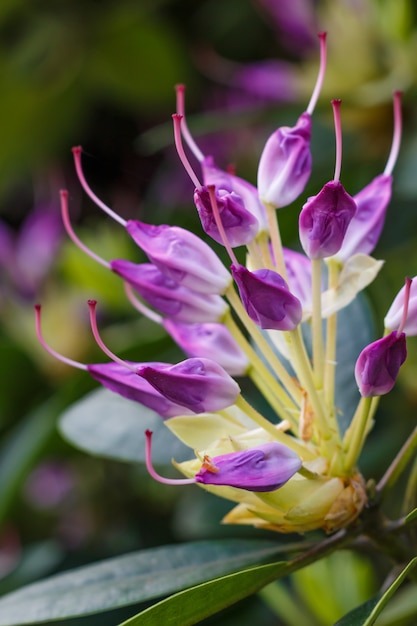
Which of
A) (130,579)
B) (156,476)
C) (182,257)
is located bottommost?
(130,579)

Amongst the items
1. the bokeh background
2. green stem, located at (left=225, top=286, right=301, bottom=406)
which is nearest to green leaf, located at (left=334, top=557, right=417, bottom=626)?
green stem, located at (left=225, top=286, right=301, bottom=406)

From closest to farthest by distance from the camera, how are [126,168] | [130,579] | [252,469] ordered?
1. [252,469]
2. [130,579]
3. [126,168]

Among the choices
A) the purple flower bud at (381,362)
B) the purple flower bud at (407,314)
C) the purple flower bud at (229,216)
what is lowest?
the purple flower bud at (381,362)

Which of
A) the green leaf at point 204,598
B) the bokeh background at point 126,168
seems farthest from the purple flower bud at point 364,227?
the bokeh background at point 126,168

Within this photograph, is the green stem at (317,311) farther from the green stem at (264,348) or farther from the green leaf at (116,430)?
the green leaf at (116,430)

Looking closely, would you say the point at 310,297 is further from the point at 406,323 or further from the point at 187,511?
the point at 187,511

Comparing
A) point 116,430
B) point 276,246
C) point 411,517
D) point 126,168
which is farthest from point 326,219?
point 126,168

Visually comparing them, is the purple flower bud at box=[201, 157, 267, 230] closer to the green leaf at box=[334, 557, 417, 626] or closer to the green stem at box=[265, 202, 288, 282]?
the green stem at box=[265, 202, 288, 282]

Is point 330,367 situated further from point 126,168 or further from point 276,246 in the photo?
point 126,168
